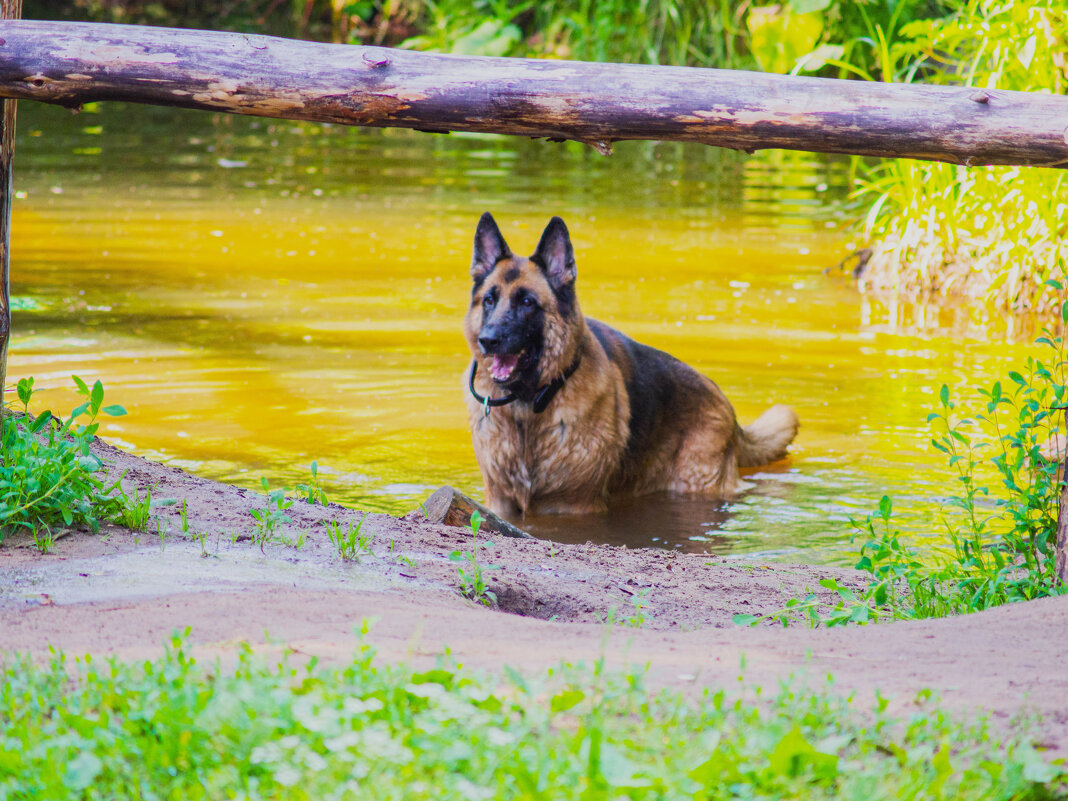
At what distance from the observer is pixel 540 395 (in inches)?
271

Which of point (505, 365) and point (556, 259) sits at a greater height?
point (556, 259)

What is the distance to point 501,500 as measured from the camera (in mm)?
7047

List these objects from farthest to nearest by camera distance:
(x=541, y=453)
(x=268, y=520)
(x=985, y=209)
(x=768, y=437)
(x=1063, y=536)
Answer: (x=985, y=209) < (x=768, y=437) < (x=541, y=453) < (x=268, y=520) < (x=1063, y=536)

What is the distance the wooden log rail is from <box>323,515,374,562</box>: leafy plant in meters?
1.54

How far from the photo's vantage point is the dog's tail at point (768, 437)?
25.5 feet

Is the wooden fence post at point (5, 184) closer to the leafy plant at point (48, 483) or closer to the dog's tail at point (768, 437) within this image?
the leafy plant at point (48, 483)

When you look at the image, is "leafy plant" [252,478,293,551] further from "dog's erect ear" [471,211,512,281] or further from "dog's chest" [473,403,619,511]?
"dog's erect ear" [471,211,512,281]

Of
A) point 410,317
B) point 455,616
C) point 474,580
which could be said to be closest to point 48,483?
point 474,580

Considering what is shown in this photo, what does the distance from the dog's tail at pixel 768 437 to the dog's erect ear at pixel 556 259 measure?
1740 millimetres

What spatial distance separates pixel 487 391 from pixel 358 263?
18.2 ft

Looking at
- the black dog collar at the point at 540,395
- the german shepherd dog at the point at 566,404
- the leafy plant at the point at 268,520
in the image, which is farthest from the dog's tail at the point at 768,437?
the leafy plant at the point at 268,520

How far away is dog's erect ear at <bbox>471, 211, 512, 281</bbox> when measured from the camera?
6.78 metres

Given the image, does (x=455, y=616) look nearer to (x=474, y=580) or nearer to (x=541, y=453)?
(x=474, y=580)

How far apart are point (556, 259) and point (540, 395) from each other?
→ 2.53ft
